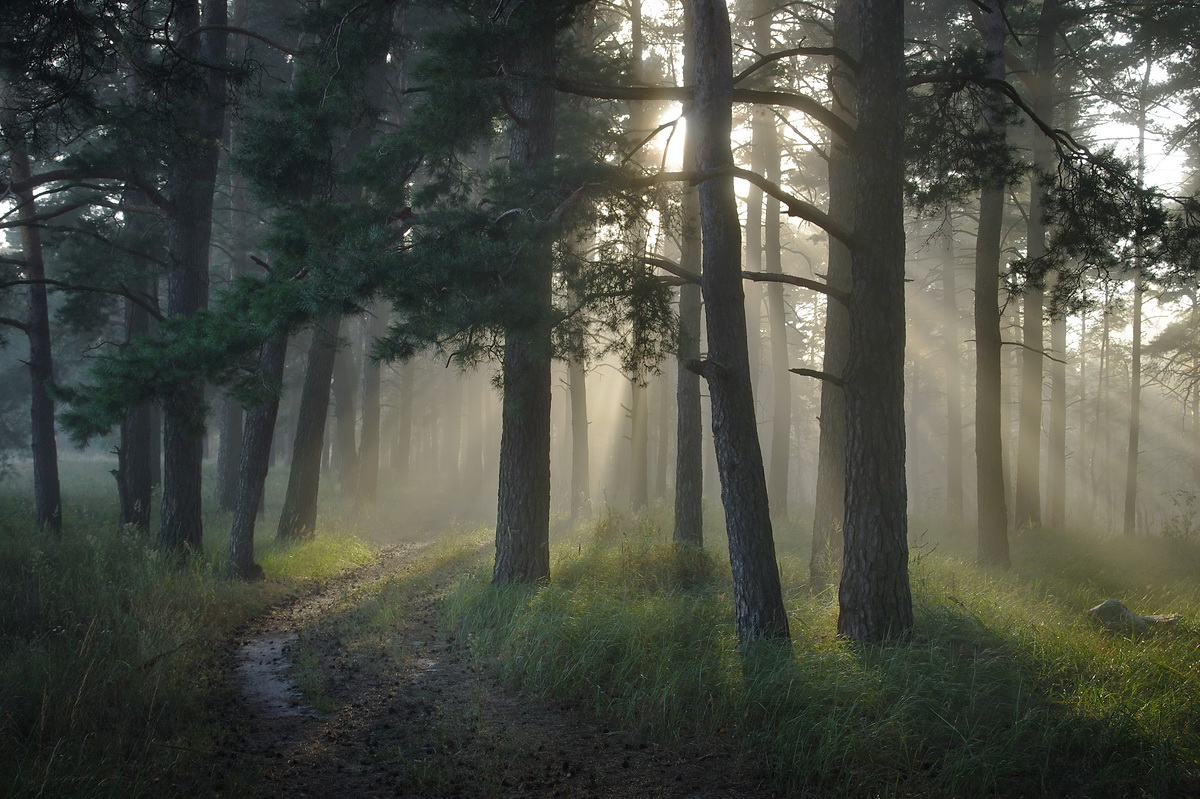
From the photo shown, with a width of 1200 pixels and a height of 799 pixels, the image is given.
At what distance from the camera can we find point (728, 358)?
22.2 feet

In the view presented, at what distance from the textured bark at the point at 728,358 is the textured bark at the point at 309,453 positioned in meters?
9.66

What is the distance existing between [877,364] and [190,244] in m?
10.7

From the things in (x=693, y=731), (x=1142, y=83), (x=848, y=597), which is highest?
(x=1142, y=83)

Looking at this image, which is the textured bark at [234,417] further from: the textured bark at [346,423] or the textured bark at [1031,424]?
the textured bark at [1031,424]

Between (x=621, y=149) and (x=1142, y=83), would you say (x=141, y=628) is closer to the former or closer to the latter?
(x=621, y=149)

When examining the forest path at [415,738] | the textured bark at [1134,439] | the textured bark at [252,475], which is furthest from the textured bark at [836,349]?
the textured bark at [1134,439]

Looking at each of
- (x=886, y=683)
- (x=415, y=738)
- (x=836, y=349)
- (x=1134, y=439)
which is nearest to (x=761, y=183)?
(x=886, y=683)

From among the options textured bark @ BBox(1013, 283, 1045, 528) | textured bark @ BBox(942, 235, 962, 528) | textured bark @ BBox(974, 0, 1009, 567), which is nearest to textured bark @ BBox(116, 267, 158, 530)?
textured bark @ BBox(974, 0, 1009, 567)

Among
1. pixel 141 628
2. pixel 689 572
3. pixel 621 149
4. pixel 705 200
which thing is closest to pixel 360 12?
pixel 621 149

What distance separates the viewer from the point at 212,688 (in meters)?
6.43

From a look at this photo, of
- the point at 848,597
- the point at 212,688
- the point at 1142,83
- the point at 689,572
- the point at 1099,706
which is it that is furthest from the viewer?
the point at 1142,83

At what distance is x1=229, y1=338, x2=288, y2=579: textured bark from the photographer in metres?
11.3

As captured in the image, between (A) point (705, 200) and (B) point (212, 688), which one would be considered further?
(A) point (705, 200)

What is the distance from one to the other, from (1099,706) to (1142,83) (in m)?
18.9
